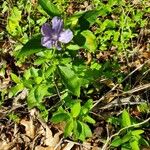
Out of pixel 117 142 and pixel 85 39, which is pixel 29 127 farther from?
pixel 85 39

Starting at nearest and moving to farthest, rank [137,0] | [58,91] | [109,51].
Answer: [58,91]
[109,51]
[137,0]

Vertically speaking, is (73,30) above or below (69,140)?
above

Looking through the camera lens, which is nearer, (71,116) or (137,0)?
(71,116)

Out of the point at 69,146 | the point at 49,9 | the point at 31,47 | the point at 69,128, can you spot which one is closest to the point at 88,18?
the point at 49,9

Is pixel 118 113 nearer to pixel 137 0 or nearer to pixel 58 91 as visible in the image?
pixel 58 91

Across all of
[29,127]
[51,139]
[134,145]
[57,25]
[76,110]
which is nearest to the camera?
[57,25]

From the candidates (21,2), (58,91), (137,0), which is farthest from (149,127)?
(21,2)

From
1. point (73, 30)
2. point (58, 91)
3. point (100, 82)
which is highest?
point (73, 30)
